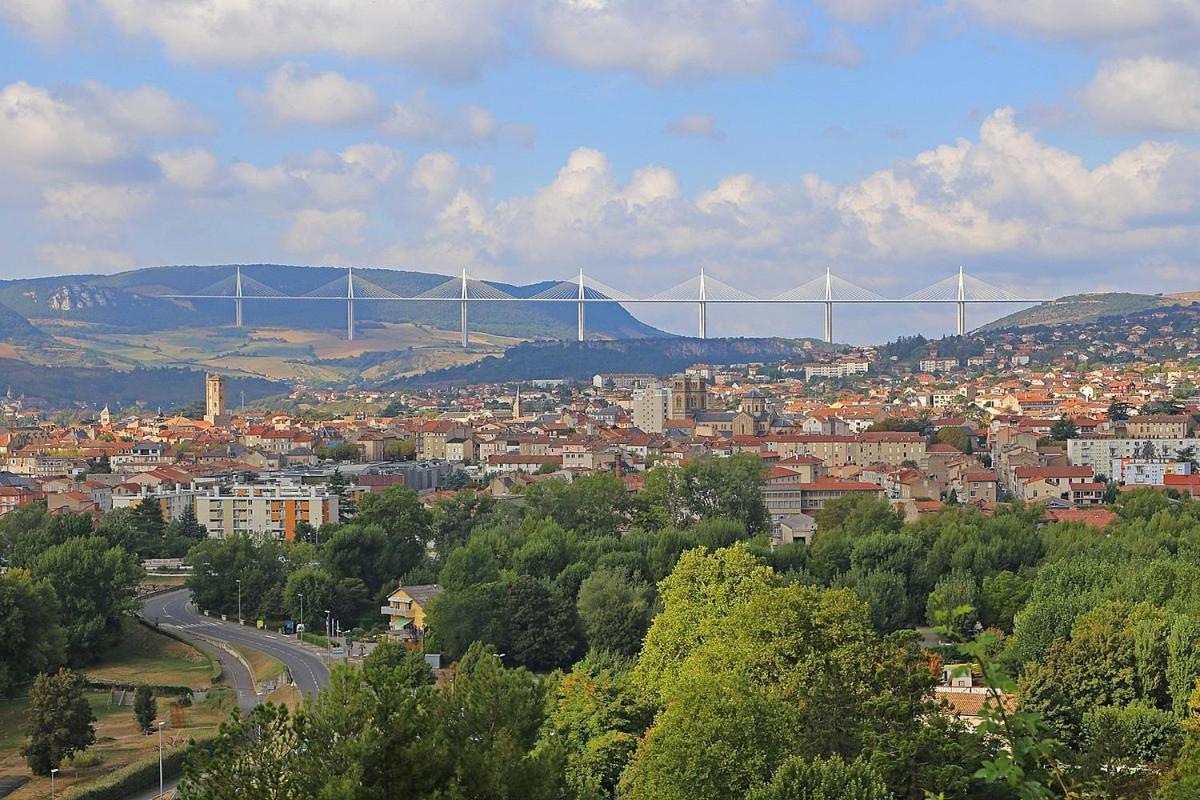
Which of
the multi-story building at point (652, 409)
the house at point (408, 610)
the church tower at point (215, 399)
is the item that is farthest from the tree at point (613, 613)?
the church tower at point (215, 399)

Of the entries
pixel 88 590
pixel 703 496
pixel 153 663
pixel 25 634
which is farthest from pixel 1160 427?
pixel 25 634

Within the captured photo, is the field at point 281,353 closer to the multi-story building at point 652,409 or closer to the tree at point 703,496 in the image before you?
the multi-story building at point 652,409

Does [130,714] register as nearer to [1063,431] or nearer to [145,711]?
[145,711]

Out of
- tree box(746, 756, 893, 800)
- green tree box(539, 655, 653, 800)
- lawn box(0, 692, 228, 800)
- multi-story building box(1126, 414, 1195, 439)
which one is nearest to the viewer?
tree box(746, 756, 893, 800)

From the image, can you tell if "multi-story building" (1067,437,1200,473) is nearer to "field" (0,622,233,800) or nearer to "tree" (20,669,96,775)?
"field" (0,622,233,800)

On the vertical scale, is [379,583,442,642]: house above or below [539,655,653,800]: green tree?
below

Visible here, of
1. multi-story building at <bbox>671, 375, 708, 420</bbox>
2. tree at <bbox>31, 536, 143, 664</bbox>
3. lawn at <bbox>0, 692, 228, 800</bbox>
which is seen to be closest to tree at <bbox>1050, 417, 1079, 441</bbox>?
multi-story building at <bbox>671, 375, 708, 420</bbox>
